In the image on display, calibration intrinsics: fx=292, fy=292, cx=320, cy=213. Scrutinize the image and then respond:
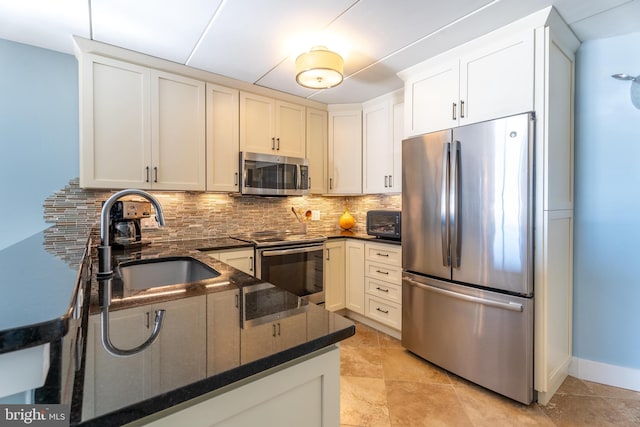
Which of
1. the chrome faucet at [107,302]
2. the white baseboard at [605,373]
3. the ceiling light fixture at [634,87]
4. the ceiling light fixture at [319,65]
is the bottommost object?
the white baseboard at [605,373]

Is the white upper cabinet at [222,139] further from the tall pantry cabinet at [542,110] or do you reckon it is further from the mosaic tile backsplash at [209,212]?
the tall pantry cabinet at [542,110]

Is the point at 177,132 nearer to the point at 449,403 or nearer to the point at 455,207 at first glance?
the point at 455,207

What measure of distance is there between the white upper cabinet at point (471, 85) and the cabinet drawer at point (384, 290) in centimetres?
139

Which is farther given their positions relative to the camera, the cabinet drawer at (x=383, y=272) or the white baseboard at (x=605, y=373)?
the cabinet drawer at (x=383, y=272)

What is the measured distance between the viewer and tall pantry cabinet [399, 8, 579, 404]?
176 centimetres

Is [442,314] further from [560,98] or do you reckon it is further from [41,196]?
[41,196]

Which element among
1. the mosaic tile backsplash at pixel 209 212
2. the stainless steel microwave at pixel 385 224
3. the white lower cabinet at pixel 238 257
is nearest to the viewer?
the mosaic tile backsplash at pixel 209 212

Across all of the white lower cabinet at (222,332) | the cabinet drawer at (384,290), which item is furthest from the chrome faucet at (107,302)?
the cabinet drawer at (384,290)

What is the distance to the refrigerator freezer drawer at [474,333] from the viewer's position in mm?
1782

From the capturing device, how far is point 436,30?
A: 6.37 feet

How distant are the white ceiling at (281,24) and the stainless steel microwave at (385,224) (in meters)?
1.34

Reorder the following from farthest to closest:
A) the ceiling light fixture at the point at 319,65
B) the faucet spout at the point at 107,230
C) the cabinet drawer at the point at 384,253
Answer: the cabinet drawer at the point at 384,253 < the ceiling light fixture at the point at 319,65 < the faucet spout at the point at 107,230

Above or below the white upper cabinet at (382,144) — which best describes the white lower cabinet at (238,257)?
below

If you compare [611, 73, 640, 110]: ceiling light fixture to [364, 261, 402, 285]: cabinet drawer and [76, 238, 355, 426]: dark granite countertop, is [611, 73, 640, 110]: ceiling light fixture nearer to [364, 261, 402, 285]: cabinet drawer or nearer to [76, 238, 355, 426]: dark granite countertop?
[364, 261, 402, 285]: cabinet drawer
